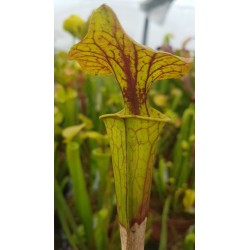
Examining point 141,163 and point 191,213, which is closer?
point 141,163

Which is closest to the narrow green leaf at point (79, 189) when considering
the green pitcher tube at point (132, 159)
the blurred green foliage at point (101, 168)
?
the blurred green foliage at point (101, 168)

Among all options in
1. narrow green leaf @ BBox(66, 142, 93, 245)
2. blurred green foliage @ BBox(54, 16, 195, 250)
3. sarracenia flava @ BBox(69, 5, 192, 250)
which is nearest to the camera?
sarracenia flava @ BBox(69, 5, 192, 250)

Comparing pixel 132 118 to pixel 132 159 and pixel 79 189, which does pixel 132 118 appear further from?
pixel 79 189

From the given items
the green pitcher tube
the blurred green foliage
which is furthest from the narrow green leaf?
the green pitcher tube

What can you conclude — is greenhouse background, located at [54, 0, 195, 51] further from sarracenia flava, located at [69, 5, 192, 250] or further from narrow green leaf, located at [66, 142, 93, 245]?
sarracenia flava, located at [69, 5, 192, 250]

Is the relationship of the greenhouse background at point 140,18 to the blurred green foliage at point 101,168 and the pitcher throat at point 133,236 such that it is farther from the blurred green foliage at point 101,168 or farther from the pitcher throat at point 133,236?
the pitcher throat at point 133,236

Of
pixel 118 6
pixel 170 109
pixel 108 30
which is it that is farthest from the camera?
pixel 170 109

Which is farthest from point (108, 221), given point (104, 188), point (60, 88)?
A: point (60, 88)

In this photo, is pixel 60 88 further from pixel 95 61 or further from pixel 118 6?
pixel 95 61
